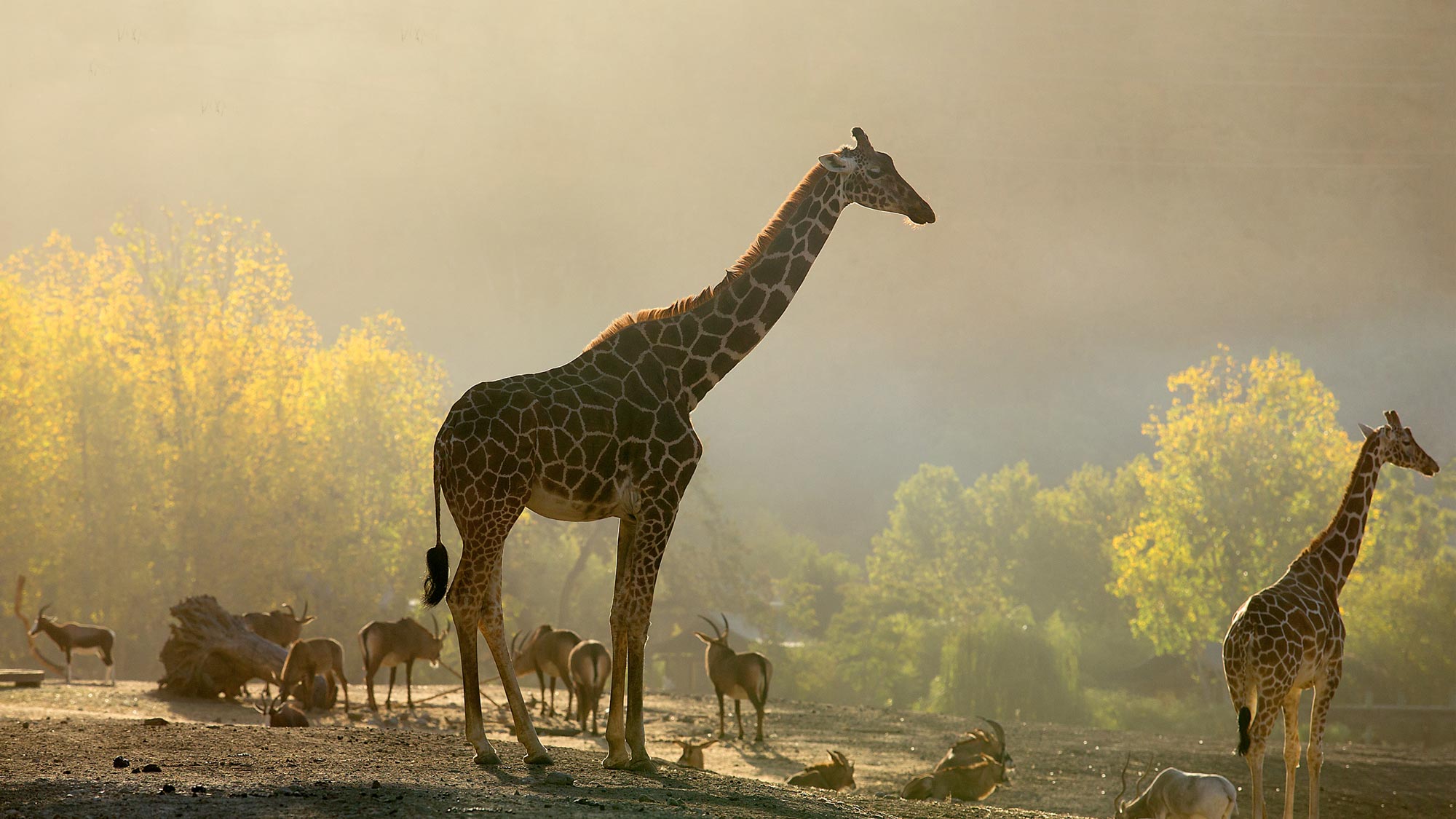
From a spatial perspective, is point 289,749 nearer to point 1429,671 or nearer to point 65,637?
point 65,637

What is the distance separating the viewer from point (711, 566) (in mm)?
44625

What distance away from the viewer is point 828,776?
1158 cm

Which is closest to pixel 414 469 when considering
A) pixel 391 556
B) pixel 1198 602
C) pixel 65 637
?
pixel 391 556

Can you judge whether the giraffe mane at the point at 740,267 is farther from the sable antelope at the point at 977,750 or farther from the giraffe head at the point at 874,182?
the sable antelope at the point at 977,750

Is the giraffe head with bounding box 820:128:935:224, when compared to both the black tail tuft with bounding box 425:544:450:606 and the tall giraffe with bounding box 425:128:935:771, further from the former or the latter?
the black tail tuft with bounding box 425:544:450:606

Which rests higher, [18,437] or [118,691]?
[18,437]

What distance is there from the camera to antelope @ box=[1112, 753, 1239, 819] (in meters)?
8.31

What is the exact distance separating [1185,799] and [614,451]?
5506 mm

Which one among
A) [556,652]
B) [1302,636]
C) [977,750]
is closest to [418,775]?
[1302,636]

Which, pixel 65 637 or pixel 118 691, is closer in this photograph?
pixel 118 691

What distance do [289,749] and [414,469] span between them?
97.6ft

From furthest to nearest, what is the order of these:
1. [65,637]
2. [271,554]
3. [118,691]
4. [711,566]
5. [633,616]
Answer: [711,566] → [271,554] → [65,637] → [118,691] → [633,616]

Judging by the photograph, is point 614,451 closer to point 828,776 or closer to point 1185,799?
point 1185,799

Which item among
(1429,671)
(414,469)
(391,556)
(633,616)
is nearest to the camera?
(633,616)
